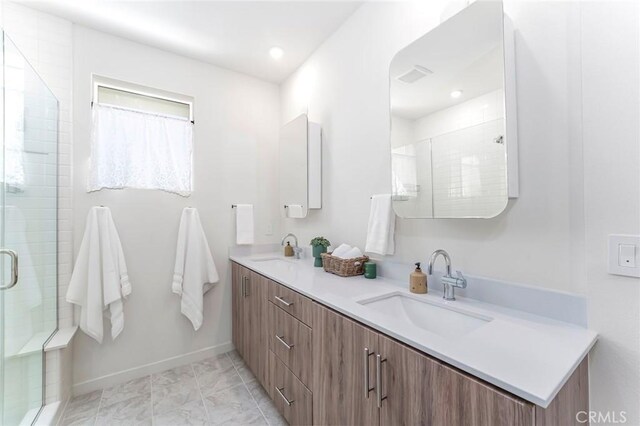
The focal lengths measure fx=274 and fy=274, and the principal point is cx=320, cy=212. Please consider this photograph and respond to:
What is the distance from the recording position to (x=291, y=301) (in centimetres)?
148

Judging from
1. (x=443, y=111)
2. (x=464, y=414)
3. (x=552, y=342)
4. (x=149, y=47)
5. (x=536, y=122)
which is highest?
(x=149, y=47)

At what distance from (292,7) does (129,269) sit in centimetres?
227

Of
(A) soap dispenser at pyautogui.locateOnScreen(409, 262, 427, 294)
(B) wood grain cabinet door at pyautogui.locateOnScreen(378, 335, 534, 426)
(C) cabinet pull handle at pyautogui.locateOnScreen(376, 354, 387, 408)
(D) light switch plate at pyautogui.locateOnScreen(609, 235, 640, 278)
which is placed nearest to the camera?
(B) wood grain cabinet door at pyautogui.locateOnScreen(378, 335, 534, 426)

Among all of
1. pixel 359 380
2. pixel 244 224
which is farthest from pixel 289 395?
pixel 244 224

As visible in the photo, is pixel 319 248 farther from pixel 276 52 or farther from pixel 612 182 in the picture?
pixel 276 52

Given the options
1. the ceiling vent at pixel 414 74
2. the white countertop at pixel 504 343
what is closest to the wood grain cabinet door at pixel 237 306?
the white countertop at pixel 504 343

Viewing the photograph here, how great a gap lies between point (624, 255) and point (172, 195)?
264 centimetres

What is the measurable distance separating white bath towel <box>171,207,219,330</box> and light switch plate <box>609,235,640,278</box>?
2.40m

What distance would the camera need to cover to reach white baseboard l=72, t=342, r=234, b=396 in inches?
77.8

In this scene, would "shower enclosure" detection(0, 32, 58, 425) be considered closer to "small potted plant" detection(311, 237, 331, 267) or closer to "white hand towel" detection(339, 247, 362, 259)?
"small potted plant" detection(311, 237, 331, 267)

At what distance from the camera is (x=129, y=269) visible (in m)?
2.14

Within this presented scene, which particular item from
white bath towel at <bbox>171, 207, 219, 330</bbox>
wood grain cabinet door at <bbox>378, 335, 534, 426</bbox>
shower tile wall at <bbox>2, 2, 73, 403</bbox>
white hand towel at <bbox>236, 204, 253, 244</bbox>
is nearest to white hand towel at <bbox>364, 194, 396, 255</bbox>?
wood grain cabinet door at <bbox>378, 335, 534, 426</bbox>

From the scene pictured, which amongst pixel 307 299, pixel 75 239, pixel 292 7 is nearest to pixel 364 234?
pixel 307 299

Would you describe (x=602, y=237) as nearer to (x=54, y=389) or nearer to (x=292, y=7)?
(x=292, y=7)
